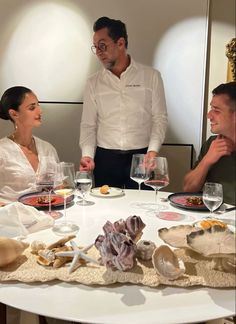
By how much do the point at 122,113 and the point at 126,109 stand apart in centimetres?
4

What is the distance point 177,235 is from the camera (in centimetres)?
117

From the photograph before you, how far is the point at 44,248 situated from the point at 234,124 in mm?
736

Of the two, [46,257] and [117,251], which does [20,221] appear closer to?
[46,257]

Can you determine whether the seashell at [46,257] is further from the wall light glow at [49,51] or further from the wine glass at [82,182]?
the wall light glow at [49,51]

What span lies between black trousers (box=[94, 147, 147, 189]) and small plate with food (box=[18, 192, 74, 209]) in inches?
36.4

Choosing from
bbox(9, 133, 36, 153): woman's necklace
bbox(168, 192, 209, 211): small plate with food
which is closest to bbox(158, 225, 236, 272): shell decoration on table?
bbox(168, 192, 209, 211): small plate with food

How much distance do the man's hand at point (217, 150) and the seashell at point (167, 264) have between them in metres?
0.84

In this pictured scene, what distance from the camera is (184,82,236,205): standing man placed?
1494mm

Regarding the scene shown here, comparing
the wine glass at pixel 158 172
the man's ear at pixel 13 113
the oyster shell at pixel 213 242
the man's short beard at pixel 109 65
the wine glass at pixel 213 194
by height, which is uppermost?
the man's short beard at pixel 109 65

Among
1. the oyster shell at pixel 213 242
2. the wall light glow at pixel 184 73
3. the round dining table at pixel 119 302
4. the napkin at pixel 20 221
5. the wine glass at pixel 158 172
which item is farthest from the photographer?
the wall light glow at pixel 184 73

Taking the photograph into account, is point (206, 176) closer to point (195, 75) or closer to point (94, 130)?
point (94, 130)

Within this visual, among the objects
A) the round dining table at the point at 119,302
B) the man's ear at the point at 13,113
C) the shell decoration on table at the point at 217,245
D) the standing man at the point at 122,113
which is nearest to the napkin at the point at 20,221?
the round dining table at the point at 119,302

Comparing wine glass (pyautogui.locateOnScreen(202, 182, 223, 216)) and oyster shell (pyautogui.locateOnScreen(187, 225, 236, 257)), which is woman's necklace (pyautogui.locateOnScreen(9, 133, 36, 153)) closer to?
wine glass (pyautogui.locateOnScreen(202, 182, 223, 216))

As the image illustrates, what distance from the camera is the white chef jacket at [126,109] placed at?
2.61 m
